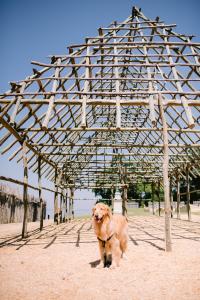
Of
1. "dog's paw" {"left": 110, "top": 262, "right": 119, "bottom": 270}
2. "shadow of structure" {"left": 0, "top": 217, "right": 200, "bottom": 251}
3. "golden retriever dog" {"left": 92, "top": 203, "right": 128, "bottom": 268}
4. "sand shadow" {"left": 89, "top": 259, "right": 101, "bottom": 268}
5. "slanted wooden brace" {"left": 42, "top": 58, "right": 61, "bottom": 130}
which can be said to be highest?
"slanted wooden brace" {"left": 42, "top": 58, "right": 61, "bottom": 130}

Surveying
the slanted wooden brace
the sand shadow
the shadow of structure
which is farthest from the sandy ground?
the slanted wooden brace

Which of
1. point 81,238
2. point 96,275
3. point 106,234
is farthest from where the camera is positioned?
point 81,238

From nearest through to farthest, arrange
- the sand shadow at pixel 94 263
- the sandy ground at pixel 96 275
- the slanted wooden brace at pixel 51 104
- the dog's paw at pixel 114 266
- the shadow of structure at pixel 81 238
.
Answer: the sandy ground at pixel 96 275 < the dog's paw at pixel 114 266 < the sand shadow at pixel 94 263 < the slanted wooden brace at pixel 51 104 < the shadow of structure at pixel 81 238

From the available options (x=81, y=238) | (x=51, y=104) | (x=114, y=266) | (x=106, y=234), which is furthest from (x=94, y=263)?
(x=51, y=104)

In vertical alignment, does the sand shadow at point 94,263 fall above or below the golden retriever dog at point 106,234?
below

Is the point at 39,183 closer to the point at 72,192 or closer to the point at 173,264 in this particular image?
the point at 173,264

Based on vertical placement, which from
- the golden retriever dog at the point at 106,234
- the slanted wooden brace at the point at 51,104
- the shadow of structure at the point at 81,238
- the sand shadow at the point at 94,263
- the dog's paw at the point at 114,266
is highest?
the slanted wooden brace at the point at 51,104

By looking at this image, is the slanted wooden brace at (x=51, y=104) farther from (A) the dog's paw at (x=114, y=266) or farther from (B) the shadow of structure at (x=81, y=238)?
(A) the dog's paw at (x=114, y=266)

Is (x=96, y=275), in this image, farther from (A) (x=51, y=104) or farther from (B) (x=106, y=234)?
(A) (x=51, y=104)

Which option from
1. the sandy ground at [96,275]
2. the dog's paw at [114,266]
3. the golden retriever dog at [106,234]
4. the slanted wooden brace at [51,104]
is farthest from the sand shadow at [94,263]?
the slanted wooden brace at [51,104]

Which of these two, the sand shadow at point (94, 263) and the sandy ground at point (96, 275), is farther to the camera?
the sand shadow at point (94, 263)

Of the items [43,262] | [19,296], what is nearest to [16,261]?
[43,262]

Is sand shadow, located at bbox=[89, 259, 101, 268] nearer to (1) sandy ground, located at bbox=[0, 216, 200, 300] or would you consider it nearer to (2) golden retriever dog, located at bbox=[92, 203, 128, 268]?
(1) sandy ground, located at bbox=[0, 216, 200, 300]

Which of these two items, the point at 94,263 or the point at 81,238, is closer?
the point at 94,263
